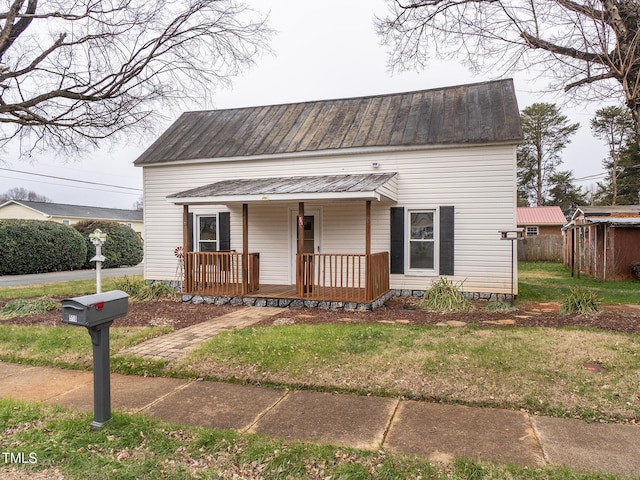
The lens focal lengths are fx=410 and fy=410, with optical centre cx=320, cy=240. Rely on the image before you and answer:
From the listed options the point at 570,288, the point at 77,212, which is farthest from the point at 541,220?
the point at 77,212

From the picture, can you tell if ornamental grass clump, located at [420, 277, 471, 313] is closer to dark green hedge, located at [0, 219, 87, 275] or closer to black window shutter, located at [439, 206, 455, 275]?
black window shutter, located at [439, 206, 455, 275]

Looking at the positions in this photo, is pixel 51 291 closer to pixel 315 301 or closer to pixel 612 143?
pixel 315 301

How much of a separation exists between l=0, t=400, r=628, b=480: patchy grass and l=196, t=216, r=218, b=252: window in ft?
26.3

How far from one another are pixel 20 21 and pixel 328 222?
8.58 meters

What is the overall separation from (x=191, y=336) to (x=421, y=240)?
574 cm

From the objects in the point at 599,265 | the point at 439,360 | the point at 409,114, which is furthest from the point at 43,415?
the point at 599,265

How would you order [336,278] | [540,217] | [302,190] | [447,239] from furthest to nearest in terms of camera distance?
[540,217]
[447,239]
[336,278]
[302,190]

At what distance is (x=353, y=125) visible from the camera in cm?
1076

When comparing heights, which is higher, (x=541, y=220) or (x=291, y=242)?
(x=541, y=220)

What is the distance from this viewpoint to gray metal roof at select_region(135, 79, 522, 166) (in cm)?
947

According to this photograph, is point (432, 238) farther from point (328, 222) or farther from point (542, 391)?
point (542, 391)

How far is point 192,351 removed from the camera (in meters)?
5.23

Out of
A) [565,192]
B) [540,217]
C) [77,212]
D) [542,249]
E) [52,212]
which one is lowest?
[542,249]

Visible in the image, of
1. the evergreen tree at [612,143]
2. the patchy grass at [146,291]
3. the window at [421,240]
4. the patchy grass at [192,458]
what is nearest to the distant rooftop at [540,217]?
the evergreen tree at [612,143]
